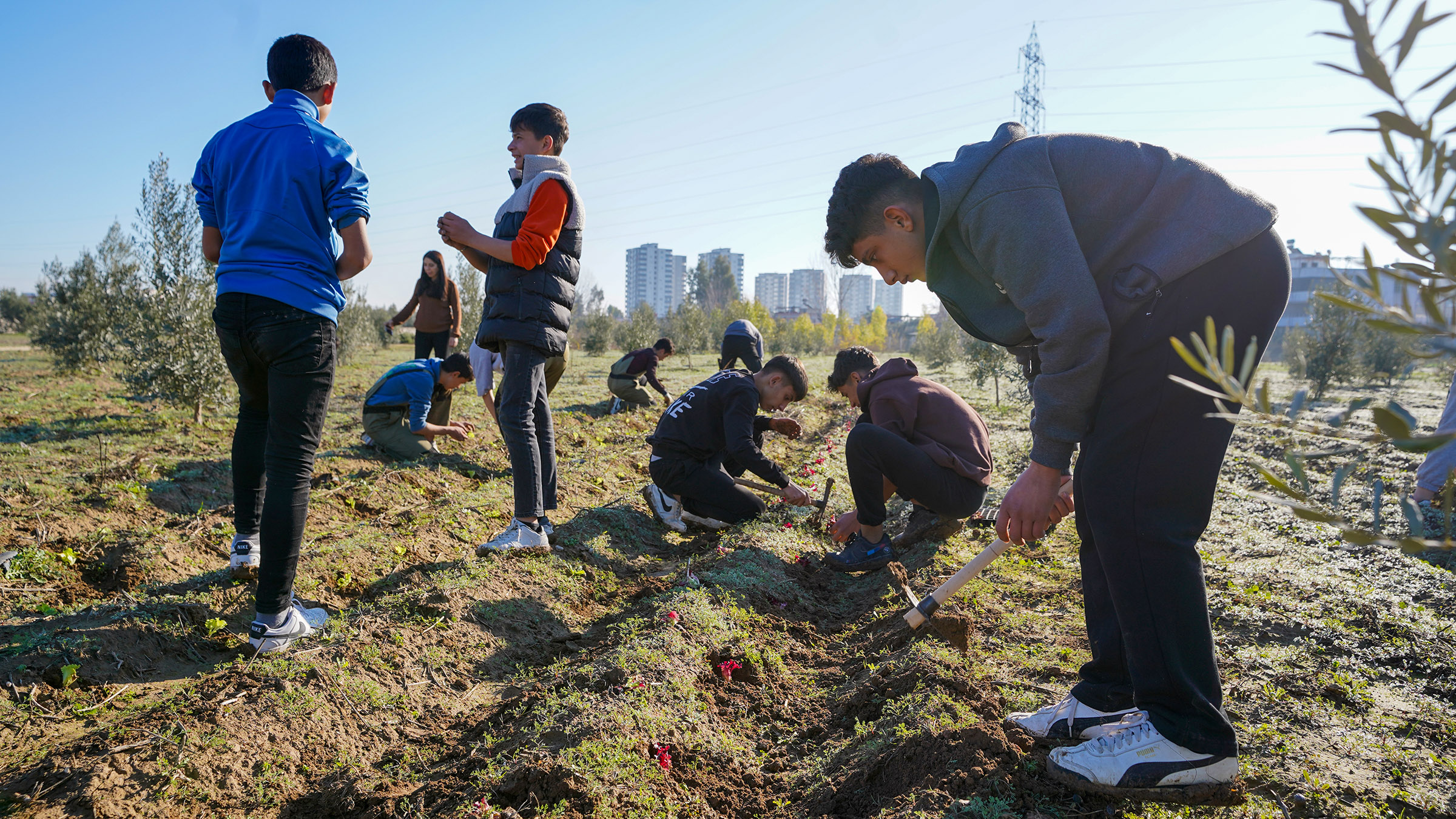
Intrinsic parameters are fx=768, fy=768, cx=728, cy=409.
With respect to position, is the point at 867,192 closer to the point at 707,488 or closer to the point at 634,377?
the point at 707,488

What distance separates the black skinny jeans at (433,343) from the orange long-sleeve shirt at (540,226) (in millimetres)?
4440

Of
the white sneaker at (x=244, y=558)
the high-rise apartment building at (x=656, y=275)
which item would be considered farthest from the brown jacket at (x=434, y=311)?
the high-rise apartment building at (x=656, y=275)

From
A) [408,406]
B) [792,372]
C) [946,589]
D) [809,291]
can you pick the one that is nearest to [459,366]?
[408,406]

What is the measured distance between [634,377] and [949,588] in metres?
6.75

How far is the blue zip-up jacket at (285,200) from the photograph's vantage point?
2.65 meters

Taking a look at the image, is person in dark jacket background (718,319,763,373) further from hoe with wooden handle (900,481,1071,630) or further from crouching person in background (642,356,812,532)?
hoe with wooden handle (900,481,1071,630)

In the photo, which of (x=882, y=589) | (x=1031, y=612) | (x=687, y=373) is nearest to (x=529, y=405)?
(x=882, y=589)

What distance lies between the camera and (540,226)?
3.54 metres

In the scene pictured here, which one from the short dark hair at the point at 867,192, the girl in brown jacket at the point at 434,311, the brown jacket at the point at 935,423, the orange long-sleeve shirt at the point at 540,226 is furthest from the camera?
the girl in brown jacket at the point at 434,311

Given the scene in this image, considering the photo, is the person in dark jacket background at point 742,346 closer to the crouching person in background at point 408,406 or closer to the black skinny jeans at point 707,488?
the crouching person in background at point 408,406

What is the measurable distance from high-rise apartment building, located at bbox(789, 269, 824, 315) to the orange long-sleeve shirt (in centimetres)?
4500

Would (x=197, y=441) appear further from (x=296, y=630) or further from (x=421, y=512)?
(x=296, y=630)

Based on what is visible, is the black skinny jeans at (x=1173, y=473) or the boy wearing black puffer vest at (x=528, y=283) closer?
the black skinny jeans at (x=1173, y=473)

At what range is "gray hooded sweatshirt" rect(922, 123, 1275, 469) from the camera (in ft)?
5.67
